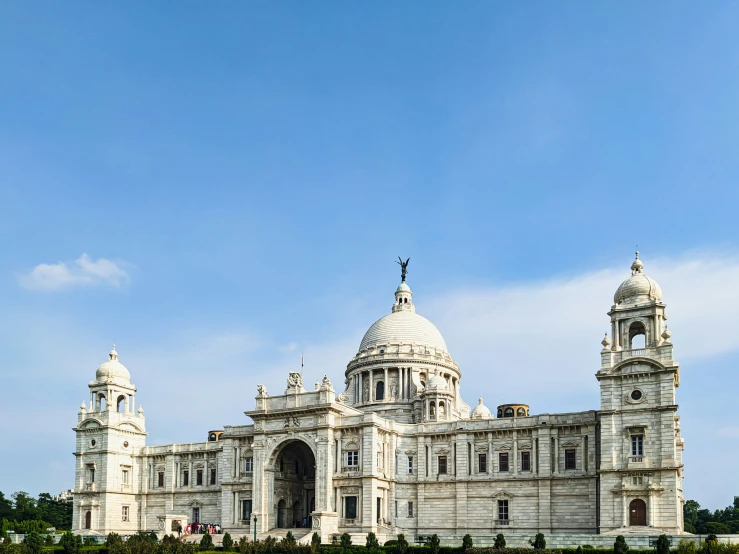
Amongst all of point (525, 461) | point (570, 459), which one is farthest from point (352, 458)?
point (570, 459)

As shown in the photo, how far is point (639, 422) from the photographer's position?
65.7 meters

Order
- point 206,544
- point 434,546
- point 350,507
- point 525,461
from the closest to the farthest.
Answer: point 434,546, point 206,544, point 525,461, point 350,507

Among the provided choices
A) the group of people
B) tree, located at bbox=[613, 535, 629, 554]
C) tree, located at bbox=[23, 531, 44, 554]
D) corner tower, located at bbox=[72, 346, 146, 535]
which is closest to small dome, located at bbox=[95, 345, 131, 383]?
corner tower, located at bbox=[72, 346, 146, 535]

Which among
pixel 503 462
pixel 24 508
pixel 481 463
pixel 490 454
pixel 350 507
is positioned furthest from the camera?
pixel 24 508

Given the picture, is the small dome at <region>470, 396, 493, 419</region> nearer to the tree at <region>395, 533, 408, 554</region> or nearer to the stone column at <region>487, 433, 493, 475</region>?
the stone column at <region>487, 433, 493, 475</region>

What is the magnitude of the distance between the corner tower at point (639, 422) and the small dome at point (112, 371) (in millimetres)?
51394

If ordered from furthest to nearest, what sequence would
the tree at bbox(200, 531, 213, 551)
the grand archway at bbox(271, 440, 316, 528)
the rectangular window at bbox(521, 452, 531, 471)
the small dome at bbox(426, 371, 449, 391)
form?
the small dome at bbox(426, 371, 449, 391)
the grand archway at bbox(271, 440, 316, 528)
the rectangular window at bbox(521, 452, 531, 471)
the tree at bbox(200, 531, 213, 551)

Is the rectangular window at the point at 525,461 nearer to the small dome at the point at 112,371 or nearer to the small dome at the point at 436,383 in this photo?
the small dome at the point at 436,383

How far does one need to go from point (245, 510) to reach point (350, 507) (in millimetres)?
11630

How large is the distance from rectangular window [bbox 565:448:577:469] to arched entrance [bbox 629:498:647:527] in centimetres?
775

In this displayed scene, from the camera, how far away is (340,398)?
8219cm

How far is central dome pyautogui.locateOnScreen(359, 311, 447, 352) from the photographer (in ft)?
314

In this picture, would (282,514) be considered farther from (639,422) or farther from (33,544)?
(639,422)

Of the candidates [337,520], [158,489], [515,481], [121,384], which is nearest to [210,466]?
[158,489]
